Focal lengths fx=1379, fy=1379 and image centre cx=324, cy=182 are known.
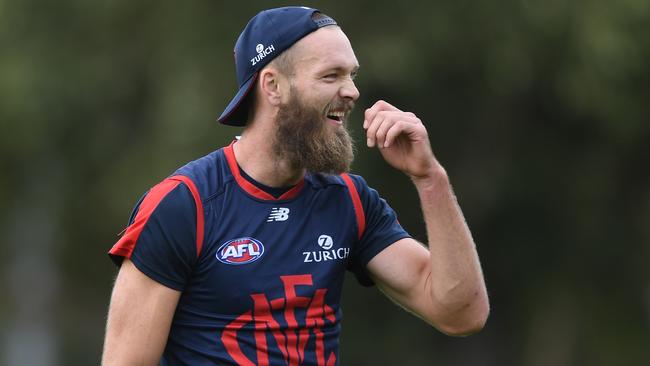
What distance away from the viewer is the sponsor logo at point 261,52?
595 centimetres

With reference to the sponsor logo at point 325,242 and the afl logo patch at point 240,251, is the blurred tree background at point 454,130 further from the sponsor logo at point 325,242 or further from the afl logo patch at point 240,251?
the afl logo patch at point 240,251

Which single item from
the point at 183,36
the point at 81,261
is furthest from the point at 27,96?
the point at 81,261

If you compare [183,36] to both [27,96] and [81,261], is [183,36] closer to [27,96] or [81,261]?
[27,96]

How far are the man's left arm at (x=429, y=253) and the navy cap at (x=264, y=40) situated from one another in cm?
50

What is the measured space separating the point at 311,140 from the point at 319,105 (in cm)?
15

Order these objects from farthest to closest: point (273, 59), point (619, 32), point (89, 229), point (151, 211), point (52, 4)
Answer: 1. point (89, 229)
2. point (52, 4)
3. point (619, 32)
4. point (273, 59)
5. point (151, 211)

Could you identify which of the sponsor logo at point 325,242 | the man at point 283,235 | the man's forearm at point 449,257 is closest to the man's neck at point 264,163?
the man at point 283,235

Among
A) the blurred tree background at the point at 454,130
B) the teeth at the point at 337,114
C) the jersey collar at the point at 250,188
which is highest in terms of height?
the teeth at the point at 337,114

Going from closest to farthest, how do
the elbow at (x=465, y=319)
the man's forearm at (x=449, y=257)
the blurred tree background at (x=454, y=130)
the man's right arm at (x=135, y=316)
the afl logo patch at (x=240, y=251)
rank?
the man's right arm at (x=135, y=316)
the afl logo patch at (x=240, y=251)
the man's forearm at (x=449, y=257)
the elbow at (x=465, y=319)
the blurred tree background at (x=454, y=130)

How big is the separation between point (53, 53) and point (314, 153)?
14985 millimetres

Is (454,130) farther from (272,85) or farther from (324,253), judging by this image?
(324,253)

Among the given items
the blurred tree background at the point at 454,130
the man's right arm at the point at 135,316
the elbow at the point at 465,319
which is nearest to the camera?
the man's right arm at the point at 135,316

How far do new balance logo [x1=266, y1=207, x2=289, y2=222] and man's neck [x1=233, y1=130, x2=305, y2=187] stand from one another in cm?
12

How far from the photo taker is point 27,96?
2020 cm
